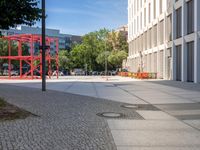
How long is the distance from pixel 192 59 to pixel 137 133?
29.0m

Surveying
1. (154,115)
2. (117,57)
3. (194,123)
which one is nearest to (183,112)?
(154,115)

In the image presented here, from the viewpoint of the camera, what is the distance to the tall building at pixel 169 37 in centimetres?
3616

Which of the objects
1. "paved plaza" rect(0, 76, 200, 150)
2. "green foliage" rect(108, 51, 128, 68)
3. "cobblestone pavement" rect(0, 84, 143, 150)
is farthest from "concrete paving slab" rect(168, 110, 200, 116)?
"green foliage" rect(108, 51, 128, 68)

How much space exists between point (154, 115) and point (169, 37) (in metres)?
35.7

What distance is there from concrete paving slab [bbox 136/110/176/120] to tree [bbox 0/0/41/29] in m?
4.66

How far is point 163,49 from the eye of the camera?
49938 millimetres

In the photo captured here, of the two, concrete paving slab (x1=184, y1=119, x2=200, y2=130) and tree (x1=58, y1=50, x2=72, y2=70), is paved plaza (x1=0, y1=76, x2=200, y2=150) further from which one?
tree (x1=58, y1=50, x2=72, y2=70)

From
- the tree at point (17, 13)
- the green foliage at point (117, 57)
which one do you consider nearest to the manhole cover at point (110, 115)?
the tree at point (17, 13)

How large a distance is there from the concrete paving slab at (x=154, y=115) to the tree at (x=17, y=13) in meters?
4.66

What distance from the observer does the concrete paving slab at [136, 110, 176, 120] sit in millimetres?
11555

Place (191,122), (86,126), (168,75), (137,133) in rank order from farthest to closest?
(168,75), (191,122), (86,126), (137,133)

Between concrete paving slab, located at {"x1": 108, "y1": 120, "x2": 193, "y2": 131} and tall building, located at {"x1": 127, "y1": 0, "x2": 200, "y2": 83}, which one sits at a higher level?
tall building, located at {"x1": 127, "y1": 0, "x2": 200, "y2": 83}

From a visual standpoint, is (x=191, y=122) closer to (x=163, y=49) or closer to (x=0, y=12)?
(x=0, y=12)

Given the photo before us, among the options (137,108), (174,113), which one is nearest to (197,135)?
(174,113)
